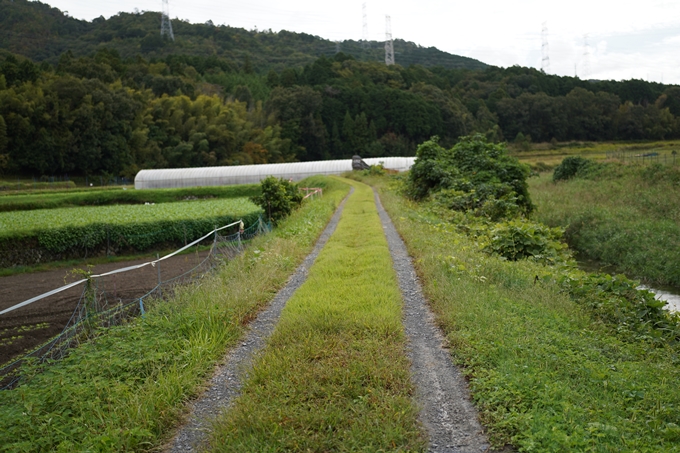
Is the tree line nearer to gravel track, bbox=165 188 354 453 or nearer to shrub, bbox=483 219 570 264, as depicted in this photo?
shrub, bbox=483 219 570 264

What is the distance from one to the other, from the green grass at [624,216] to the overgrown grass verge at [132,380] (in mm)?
13435

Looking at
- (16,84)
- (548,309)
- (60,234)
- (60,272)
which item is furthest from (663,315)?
(16,84)

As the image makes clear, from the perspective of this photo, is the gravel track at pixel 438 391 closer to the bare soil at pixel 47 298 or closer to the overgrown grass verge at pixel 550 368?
the overgrown grass verge at pixel 550 368

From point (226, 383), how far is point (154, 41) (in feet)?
390

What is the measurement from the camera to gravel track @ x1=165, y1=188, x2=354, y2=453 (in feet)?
14.4

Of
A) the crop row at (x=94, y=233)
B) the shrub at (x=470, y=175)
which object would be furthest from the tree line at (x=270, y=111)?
the shrub at (x=470, y=175)

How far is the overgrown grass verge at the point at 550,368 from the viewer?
158 inches

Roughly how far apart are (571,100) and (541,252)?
76590 mm

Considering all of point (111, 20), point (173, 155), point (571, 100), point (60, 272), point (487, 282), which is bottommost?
point (60, 272)

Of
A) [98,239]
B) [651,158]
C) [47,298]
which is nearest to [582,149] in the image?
[651,158]

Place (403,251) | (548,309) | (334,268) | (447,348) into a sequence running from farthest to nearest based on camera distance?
1. (403,251)
2. (334,268)
3. (548,309)
4. (447,348)

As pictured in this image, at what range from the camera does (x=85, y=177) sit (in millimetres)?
50531

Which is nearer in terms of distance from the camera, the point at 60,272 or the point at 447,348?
the point at 447,348

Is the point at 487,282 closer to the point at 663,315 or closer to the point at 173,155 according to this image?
the point at 663,315
